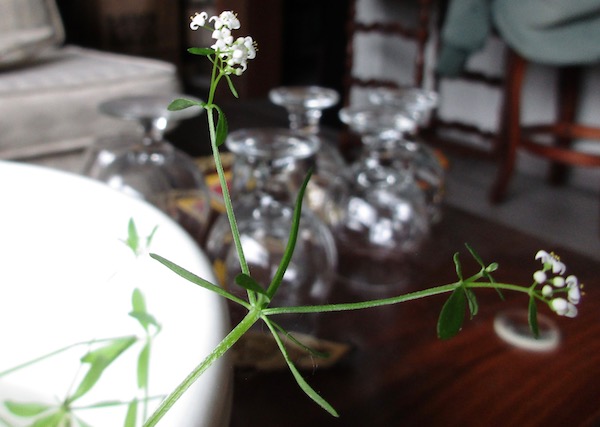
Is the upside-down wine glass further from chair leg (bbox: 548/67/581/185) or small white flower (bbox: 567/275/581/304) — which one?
chair leg (bbox: 548/67/581/185)

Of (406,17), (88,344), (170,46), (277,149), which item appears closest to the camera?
(88,344)

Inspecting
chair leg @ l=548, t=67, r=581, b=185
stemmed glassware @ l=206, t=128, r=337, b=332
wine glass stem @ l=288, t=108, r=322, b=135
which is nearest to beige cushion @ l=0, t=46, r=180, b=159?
wine glass stem @ l=288, t=108, r=322, b=135

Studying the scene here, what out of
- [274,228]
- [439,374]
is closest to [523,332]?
[439,374]

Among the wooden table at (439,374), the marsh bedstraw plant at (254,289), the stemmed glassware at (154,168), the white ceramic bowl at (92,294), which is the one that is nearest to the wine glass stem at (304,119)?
the stemmed glassware at (154,168)

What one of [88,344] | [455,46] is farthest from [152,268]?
[455,46]

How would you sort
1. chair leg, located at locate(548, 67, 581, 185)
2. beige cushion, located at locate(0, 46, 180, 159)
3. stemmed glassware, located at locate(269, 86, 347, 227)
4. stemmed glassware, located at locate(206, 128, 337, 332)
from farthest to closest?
chair leg, located at locate(548, 67, 581, 185) → beige cushion, located at locate(0, 46, 180, 159) → stemmed glassware, located at locate(269, 86, 347, 227) → stemmed glassware, located at locate(206, 128, 337, 332)

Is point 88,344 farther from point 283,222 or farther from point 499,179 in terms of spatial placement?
point 499,179

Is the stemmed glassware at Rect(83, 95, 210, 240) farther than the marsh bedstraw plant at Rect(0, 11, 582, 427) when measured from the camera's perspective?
Yes
